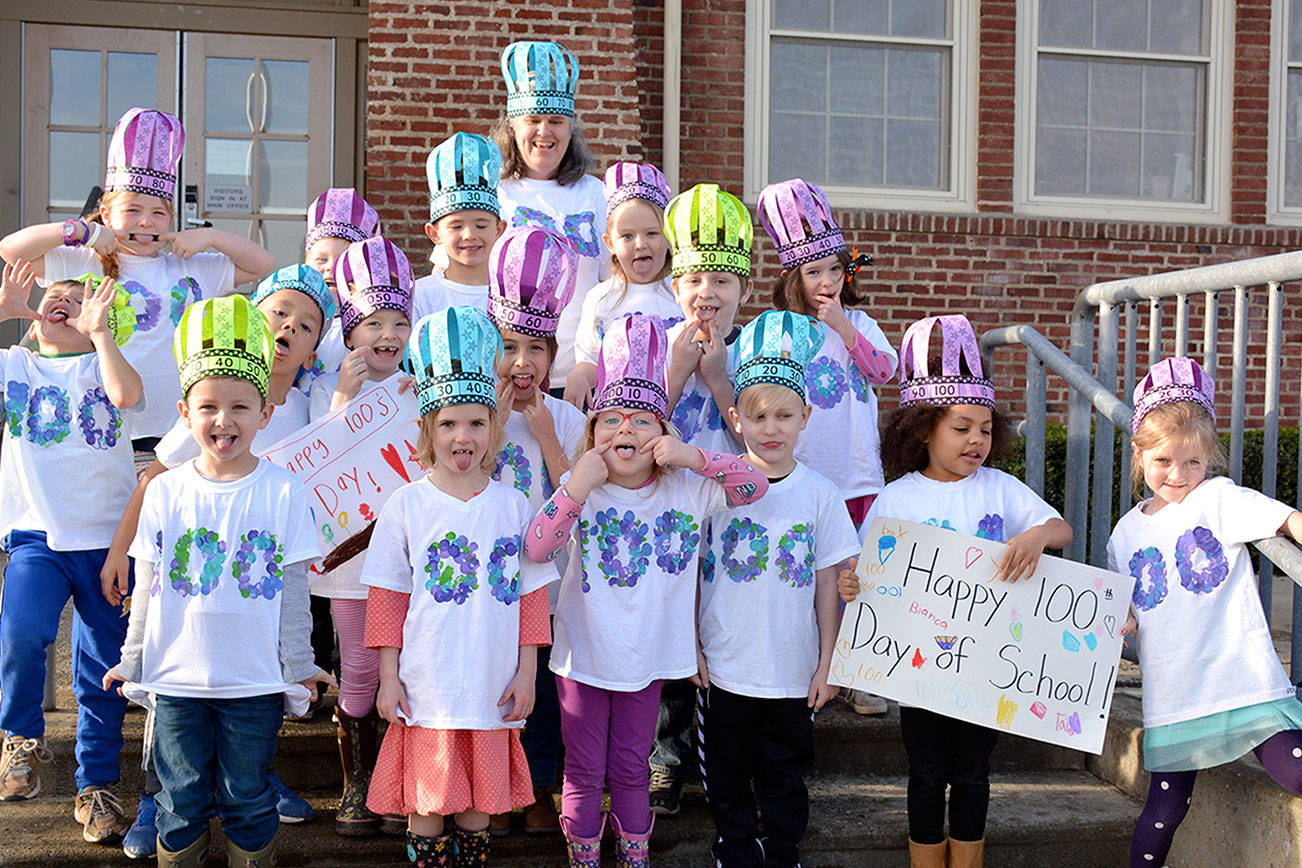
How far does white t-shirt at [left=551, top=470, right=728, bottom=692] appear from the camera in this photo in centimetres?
319

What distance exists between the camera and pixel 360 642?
11.4 ft

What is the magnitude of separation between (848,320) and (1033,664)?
1165 millimetres

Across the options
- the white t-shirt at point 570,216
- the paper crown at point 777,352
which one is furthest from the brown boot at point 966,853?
the white t-shirt at point 570,216

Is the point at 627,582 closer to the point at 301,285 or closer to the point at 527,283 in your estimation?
the point at 527,283

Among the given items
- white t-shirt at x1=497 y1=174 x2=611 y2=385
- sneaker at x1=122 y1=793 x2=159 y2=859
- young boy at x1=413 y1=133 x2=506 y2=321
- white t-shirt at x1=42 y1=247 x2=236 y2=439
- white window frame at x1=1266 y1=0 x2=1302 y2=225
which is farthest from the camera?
white window frame at x1=1266 y1=0 x2=1302 y2=225

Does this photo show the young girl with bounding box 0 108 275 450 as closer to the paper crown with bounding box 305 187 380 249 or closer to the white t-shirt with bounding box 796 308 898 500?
the paper crown with bounding box 305 187 380 249

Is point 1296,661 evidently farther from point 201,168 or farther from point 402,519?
point 201,168

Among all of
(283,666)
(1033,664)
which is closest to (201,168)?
(283,666)

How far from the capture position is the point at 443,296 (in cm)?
399

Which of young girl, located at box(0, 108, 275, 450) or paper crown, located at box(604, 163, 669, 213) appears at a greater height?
paper crown, located at box(604, 163, 669, 213)

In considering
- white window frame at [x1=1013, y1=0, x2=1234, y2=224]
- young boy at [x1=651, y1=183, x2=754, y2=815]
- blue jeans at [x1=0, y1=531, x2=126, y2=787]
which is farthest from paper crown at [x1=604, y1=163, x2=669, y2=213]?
white window frame at [x1=1013, y1=0, x2=1234, y2=224]

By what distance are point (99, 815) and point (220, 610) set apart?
895 millimetres

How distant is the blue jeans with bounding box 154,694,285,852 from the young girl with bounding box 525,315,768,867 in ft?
2.51

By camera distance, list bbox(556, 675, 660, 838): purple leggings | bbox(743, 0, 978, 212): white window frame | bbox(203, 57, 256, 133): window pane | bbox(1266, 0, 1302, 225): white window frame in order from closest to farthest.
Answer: bbox(556, 675, 660, 838): purple leggings
bbox(203, 57, 256, 133): window pane
bbox(743, 0, 978, 212): white window frame
bbox(1266, 0, 1302, 225): white window frame
